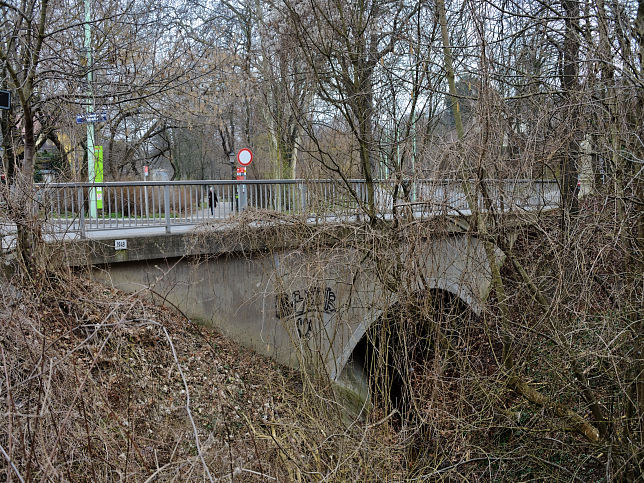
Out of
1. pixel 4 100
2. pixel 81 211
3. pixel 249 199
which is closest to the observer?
pixel 4 100

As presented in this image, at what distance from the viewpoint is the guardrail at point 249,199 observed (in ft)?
19.0

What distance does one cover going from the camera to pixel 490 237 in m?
5.82

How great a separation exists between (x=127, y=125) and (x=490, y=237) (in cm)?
1935

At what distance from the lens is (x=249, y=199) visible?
8867 millimetres

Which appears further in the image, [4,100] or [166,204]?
[166,204]

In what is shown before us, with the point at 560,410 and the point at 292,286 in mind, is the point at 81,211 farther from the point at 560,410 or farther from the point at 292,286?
the point at 560,410

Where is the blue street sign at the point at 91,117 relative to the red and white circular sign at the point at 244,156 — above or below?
below

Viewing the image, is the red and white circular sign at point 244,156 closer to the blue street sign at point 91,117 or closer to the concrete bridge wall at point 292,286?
the concrete bridge wall at point 292,286

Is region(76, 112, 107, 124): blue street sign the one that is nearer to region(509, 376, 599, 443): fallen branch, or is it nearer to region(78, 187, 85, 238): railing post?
region(78, 187, 85, 238): railing post

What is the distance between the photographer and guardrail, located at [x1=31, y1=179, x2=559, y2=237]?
229 inches

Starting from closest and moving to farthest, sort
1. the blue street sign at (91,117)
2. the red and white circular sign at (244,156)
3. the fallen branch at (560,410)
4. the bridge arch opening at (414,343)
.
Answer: the fallen branch at (560,410) → the bridge arch opening at (414,343) → the blue street sign at (91,117) → the red and white circular sign at (244,156)

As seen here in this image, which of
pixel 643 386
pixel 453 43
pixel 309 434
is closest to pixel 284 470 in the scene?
pixel 309 434

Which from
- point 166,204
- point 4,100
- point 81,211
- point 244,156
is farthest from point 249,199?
point 244,156

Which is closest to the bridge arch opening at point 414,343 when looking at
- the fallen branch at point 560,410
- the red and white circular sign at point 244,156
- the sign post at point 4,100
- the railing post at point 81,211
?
the fallen branch at point 560,410
